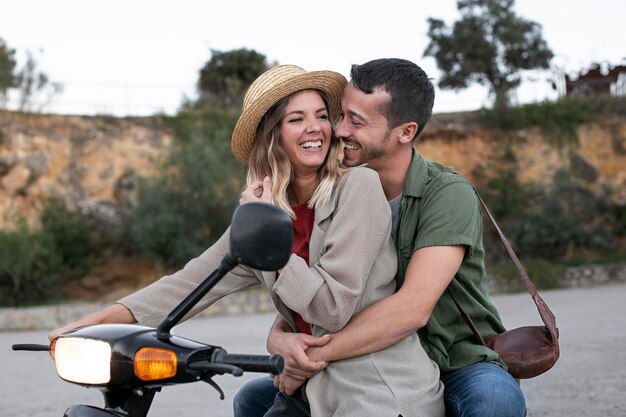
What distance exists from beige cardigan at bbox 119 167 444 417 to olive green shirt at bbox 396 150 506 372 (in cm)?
12

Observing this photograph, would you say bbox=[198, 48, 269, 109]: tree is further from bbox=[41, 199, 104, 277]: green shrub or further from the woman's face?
the woman's face

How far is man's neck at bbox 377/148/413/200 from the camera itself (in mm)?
3027

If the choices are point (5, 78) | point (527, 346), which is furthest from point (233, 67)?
point (527, 346)

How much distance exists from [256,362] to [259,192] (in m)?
1.04

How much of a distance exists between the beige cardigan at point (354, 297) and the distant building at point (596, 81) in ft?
102

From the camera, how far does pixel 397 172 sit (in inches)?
120

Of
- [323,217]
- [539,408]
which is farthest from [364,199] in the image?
[539,408]

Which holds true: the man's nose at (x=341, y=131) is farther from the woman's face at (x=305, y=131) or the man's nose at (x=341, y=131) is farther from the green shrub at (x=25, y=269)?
the green shrub at (x=25, y=269)

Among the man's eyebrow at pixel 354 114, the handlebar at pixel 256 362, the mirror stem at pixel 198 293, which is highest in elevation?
the man's eyebrow at pixel 354 114

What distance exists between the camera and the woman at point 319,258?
2381mm

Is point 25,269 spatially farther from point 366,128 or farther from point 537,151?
point 366,128

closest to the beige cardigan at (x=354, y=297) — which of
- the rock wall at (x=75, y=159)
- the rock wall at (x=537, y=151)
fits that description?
the rock wall at (x=75, y=159)

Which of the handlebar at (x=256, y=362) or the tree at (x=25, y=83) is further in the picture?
the tree at (x=25, y=83)

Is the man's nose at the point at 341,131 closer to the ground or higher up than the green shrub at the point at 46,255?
higher up
